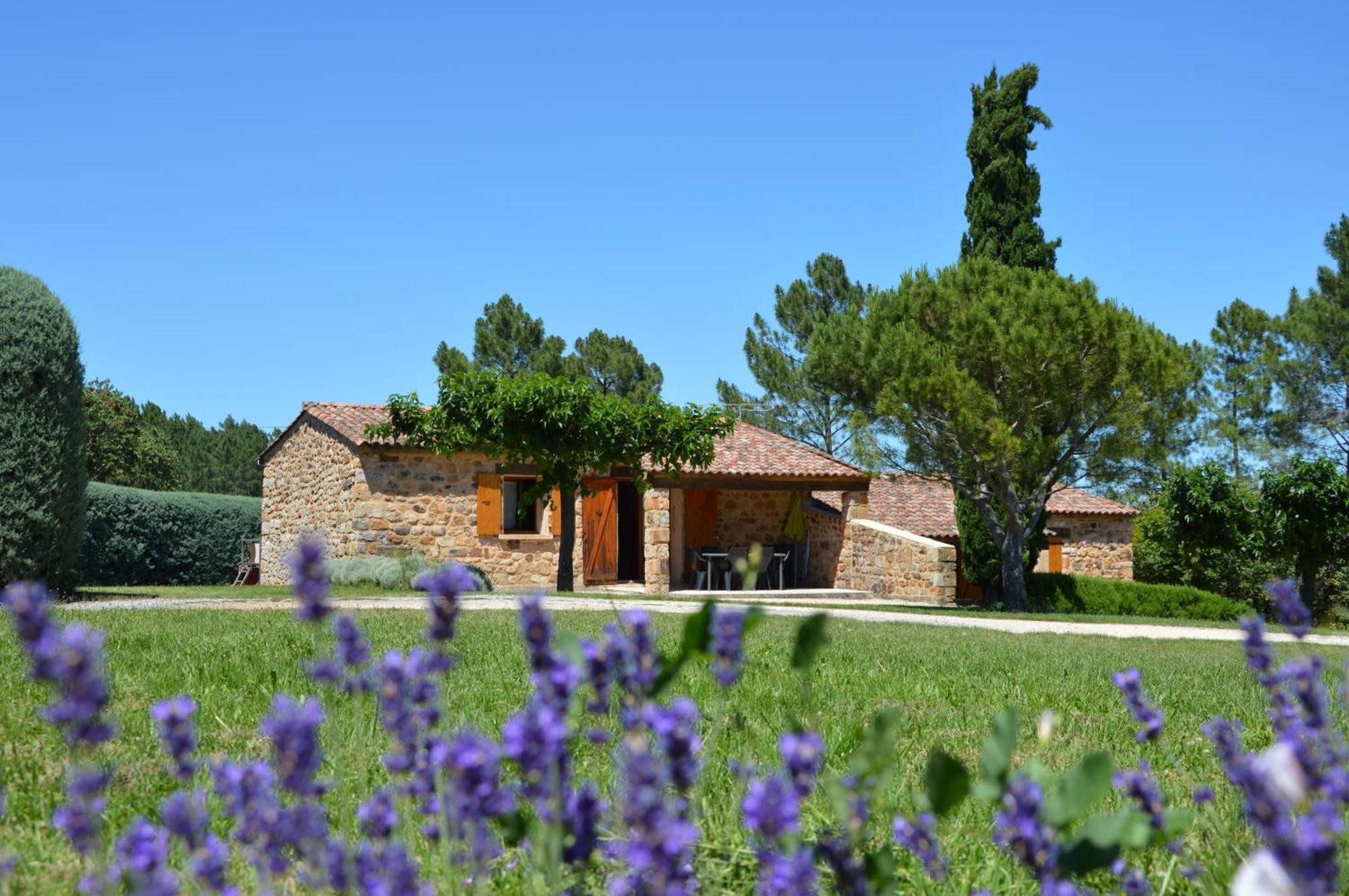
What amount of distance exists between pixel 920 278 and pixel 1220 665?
12.6 m

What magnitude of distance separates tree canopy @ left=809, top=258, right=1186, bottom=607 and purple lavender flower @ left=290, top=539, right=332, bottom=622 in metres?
17.0

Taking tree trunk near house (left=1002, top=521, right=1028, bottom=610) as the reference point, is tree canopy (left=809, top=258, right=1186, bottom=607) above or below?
above

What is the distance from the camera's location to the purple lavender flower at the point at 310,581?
1.29 m

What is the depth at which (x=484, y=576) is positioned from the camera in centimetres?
1903

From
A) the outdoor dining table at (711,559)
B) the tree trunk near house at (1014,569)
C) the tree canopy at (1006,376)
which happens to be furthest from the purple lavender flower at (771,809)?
the outdoor dining table at (711,559)

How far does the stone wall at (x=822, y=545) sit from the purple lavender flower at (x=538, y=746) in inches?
882

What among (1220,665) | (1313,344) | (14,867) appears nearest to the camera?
(14,867)

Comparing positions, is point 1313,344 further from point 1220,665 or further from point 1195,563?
point 1220,665

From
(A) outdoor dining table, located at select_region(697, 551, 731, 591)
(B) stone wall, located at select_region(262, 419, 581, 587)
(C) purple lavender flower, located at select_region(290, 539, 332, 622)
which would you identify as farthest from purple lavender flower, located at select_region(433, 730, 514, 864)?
(A) outdoor dining table, located at select_region(697, 551, 731, 591)

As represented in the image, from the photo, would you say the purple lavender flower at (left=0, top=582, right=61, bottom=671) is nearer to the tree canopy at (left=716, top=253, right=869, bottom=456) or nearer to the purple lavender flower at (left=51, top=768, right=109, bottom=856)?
the purple lavender flower at (left=51, top=768, right=109, bottom=856)

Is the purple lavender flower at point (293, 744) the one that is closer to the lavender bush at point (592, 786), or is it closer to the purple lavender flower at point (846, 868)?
the lavender bush at point (592, 786)

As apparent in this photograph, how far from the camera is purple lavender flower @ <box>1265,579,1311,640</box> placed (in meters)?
1.68

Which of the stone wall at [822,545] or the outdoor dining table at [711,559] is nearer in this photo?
the outdoor dining table at [711,559]

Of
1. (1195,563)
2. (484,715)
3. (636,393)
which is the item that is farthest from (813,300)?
(484,715)
